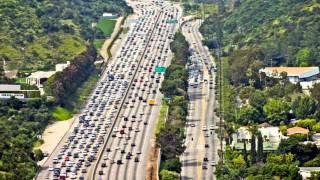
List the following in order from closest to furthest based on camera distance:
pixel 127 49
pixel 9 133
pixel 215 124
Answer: pixel 9 133, pixel 215 124, pixel 127 49

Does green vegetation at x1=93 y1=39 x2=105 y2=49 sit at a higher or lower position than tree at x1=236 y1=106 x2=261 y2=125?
higher

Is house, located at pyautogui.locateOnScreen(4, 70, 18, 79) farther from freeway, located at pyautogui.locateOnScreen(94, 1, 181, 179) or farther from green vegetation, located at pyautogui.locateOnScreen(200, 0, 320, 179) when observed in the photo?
green vegetation, located at pyautogui.locateOnScreen(200, 0, 320, 179)

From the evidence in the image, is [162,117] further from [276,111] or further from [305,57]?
[305,57]

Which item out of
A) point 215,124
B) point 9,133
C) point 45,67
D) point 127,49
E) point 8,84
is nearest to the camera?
point 9,133

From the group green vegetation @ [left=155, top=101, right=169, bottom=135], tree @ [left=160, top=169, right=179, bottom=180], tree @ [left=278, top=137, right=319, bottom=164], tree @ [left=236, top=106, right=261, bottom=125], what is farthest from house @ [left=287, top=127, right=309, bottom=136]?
tree @ [left=160, top=169, right=179, bottom=180]

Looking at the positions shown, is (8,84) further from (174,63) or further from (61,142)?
(174,63)

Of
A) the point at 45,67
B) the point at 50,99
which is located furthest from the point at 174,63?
the point at 50,99
